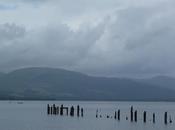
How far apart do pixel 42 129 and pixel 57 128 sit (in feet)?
13.6

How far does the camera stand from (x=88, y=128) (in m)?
83.8

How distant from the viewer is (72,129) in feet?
268

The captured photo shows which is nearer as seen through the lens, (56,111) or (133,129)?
(133,129)

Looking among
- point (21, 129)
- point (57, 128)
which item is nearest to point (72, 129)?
point (57, 128)

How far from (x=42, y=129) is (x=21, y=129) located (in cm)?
357

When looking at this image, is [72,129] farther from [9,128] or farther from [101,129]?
[9,128]

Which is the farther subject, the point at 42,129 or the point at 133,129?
the point at 133,129

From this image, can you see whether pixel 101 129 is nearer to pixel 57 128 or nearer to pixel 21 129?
pixel 57 128

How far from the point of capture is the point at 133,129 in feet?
289

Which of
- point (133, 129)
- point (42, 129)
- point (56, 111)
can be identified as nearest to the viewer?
point (42, 129)

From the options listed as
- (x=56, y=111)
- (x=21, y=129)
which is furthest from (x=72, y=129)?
(x=56, y=111)

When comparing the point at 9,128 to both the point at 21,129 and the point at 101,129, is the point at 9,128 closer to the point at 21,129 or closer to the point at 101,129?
the point at 21,129

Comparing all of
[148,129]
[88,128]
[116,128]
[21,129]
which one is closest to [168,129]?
[148,129]

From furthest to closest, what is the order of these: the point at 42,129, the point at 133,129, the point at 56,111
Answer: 1. the point at 56,111
2. the point at 133,129
3. the point at 42,129
